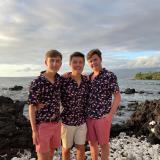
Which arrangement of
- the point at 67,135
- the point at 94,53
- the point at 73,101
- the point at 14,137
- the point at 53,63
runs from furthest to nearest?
1. the point at 14,137
2. the point at 94,53
3. the point at 67,135
4. the point at 73,101
5. the point at 53,63

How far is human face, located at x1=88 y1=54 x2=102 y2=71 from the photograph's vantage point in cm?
878

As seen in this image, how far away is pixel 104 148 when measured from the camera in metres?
8.98

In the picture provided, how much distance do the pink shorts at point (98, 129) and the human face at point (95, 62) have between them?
121 cm

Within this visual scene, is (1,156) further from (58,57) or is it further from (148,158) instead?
(58,57)

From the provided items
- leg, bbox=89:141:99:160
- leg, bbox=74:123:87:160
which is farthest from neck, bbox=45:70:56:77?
leg, bbox=89:141:99:160

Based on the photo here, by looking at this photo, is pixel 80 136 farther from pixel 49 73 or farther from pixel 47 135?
pixel 49 73

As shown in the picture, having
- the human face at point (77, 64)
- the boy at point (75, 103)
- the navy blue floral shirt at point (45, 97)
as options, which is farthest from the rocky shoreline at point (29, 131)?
the human face at point (77, 64)

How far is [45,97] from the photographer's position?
26.1ft

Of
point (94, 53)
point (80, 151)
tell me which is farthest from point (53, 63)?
point (80, 151)

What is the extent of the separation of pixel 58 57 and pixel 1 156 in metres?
5.82

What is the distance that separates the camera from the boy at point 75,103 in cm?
851

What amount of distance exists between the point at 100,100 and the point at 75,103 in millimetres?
611

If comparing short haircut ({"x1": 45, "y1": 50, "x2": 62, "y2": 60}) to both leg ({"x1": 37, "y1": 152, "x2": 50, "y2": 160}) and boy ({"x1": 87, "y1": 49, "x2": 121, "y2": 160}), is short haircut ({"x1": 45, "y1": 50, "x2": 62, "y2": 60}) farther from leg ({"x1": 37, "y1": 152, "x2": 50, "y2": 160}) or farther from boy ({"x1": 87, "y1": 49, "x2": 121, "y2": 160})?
leg ({"x1": 37, "y1": 152, "x2": 50, "y2": 160})

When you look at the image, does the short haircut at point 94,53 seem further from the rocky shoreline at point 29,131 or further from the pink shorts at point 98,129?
the rocky shoreline at point 29,131
